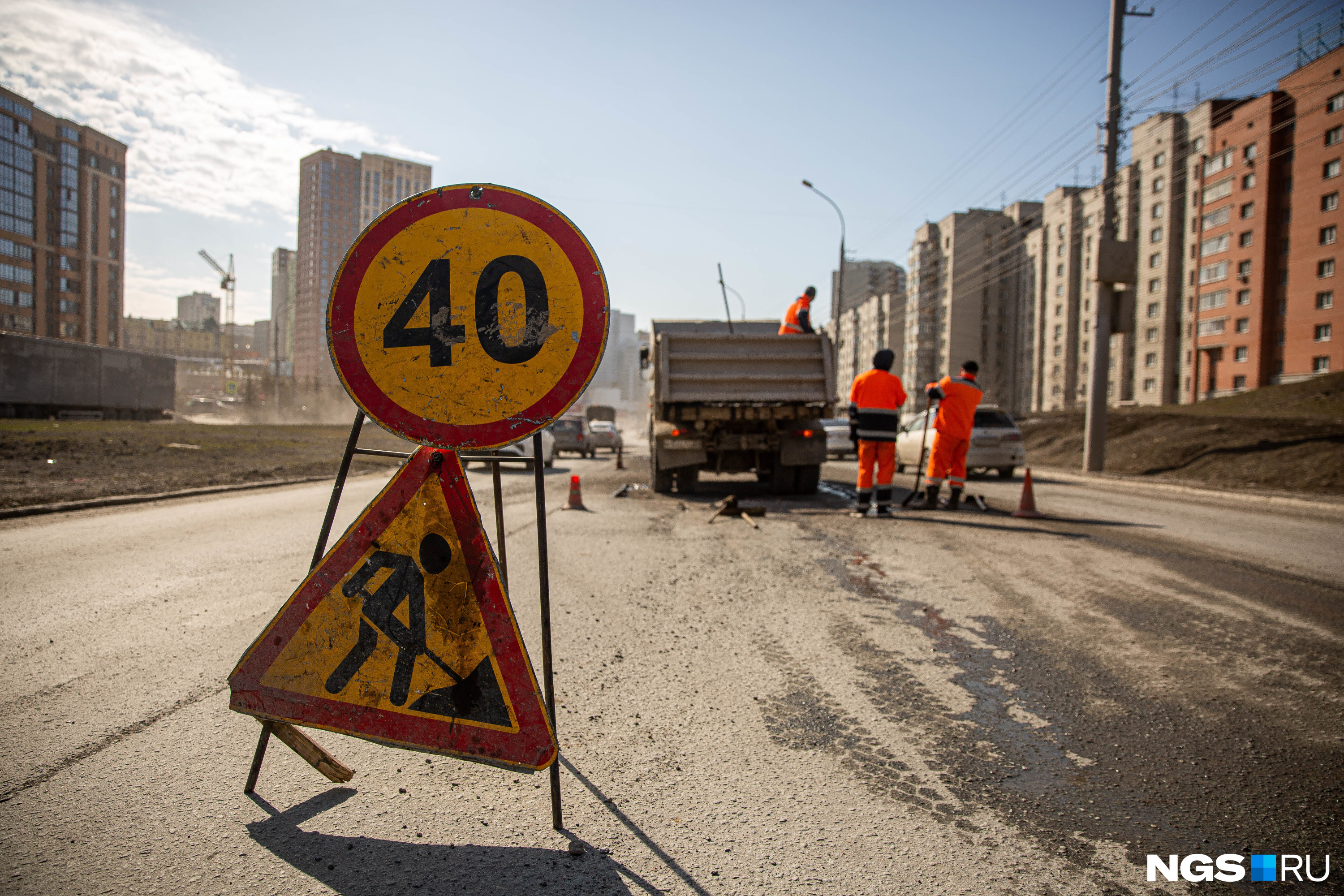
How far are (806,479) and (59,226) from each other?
339 feet

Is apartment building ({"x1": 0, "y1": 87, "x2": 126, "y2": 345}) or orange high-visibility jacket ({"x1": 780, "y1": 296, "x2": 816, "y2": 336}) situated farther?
apartment building ({"x1": 0, "y1": 87, "x2": 126, "y2": 345})

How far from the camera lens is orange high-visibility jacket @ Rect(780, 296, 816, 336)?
12.9 meters

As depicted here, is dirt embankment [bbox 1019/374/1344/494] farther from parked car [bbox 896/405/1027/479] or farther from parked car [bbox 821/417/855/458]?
parked car [bbox 821/417/855/458]

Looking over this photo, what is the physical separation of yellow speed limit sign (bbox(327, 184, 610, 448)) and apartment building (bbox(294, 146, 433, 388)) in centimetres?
11059

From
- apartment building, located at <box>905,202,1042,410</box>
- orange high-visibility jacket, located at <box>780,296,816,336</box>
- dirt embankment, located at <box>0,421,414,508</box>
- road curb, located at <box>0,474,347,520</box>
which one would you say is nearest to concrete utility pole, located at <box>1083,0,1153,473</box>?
orange high-visibility jacket, located at <box>780,296,816,336</box>

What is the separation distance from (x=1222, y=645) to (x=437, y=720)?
14.4ft

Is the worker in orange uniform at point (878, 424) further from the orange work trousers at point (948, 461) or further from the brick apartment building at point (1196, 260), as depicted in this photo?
the brick apartment building at point (1196, 260)

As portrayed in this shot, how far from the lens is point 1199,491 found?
14.3 m

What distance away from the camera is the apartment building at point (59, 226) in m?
78.4

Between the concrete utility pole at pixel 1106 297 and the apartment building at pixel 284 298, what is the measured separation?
109 meters

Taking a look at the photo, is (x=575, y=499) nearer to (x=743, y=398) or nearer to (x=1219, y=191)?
(x=743, y=398)

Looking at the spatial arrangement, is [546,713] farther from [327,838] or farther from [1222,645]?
[1222,645]

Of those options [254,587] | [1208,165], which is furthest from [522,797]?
[1208,165]

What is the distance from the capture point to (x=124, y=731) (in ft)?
10.1
